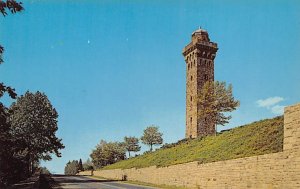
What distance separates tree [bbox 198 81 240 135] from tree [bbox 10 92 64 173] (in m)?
21.3

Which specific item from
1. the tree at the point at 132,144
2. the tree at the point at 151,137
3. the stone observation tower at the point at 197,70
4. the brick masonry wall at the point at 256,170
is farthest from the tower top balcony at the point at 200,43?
the brick masonry wall at the point at 256,170

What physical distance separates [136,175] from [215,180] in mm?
→ 21624

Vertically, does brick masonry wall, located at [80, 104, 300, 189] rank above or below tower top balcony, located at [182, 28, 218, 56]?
below

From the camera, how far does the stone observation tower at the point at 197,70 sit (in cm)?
6869

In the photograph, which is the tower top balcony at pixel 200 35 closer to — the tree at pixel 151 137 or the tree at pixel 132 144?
the tree at pixel 151 137

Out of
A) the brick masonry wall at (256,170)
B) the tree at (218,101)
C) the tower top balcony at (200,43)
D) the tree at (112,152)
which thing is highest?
the tower top balcony at (200,43)

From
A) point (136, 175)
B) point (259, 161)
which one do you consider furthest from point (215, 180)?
point (136, 175)

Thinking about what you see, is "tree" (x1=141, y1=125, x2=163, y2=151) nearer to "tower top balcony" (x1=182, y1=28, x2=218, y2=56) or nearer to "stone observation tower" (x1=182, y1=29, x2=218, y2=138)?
"stone observation tower" (x1=182, y1=29, x2=218, y2=138)

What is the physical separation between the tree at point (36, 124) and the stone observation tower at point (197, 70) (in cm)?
2734

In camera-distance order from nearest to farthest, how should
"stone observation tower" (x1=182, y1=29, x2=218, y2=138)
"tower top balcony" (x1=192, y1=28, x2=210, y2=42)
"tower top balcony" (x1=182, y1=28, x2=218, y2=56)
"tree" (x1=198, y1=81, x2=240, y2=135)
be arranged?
"tree" (x1=198, y1=81, x2=240, y2=135) → "stone observation tower" (x1=182, y1=29, x2=218, y2=138) → "tower top balcony" (x1=182, y1=28, x2=218, y2=56) → "tower top balcony" (x1=192, y1=28, x2=210, y2=42)

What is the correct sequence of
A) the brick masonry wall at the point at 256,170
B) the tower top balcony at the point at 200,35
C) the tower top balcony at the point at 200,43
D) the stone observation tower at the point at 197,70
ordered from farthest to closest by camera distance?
1. the tower top balcony at the point at 200,35
2. the tower top balcony at the point at 200,43
3. the stone observation tower at the point at 197,70
4. the brick masonry wall at the point at 256,170

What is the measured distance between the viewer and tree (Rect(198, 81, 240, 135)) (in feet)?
162

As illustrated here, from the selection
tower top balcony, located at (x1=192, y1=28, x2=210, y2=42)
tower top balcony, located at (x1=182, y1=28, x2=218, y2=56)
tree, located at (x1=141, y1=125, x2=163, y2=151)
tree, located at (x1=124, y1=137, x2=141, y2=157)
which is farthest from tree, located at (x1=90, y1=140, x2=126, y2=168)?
tower top balcony, located at (x1=192, y1=28, x2=210, y2=42)

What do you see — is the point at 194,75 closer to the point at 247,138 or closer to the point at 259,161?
the point at 247,138
